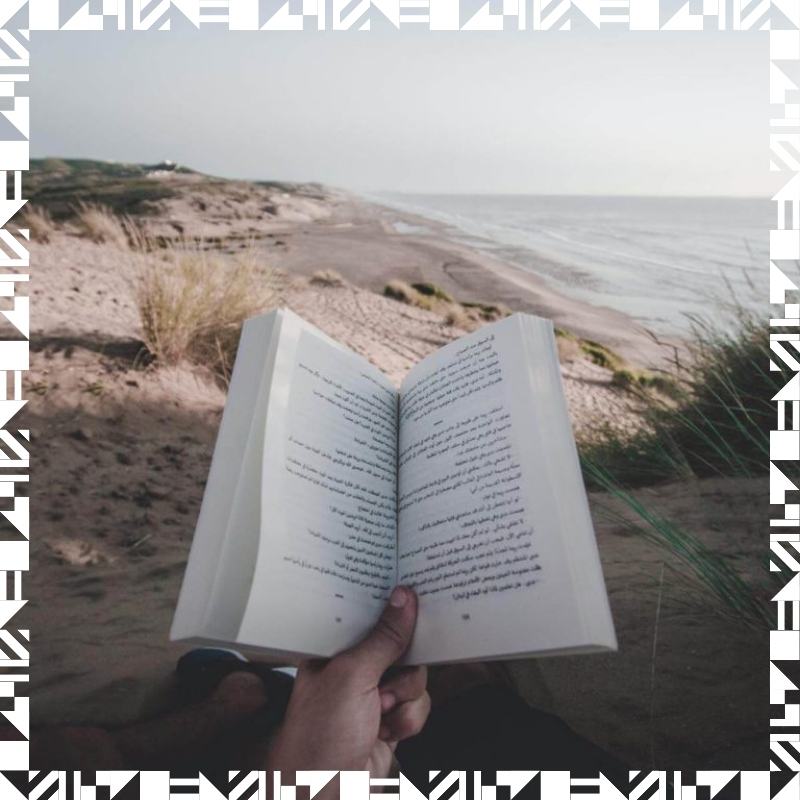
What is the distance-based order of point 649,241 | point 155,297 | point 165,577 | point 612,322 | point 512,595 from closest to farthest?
point 512,595 < point 165,577 < point 155,297 < point 612,322 < point 649,241

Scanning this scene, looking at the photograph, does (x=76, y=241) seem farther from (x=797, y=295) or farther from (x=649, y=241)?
(x=649, y=241)

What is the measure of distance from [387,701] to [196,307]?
418 cm

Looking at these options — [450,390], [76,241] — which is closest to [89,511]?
[450,390]

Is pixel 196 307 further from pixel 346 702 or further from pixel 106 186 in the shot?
pixel 106 186

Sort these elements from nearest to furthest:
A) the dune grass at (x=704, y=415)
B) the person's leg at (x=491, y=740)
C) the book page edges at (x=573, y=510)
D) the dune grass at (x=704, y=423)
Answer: the book page edges at (x=573, y=510) → the person's leg at (x=491, y=740) → the dune grass at (x=704, y=423) → the dune grass at (x=704, y=415)

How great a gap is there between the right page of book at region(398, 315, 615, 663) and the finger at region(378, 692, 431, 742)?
0.38ft

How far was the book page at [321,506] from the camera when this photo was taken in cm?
103

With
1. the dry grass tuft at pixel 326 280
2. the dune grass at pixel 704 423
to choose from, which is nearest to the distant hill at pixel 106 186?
the dry grass tuft at pixel 326 280

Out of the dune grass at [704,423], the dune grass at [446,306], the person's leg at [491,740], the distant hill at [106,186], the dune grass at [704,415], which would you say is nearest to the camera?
the person's leg at [491,740]

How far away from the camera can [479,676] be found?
1585 mm

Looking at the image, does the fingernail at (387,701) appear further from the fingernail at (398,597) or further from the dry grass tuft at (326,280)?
the dry grass tuft at (326,280)

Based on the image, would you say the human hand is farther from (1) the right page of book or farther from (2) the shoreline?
(2) the shoreline

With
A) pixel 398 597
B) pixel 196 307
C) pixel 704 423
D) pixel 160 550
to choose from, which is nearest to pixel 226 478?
pixel 398 597

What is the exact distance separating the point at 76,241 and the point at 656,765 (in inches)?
375
